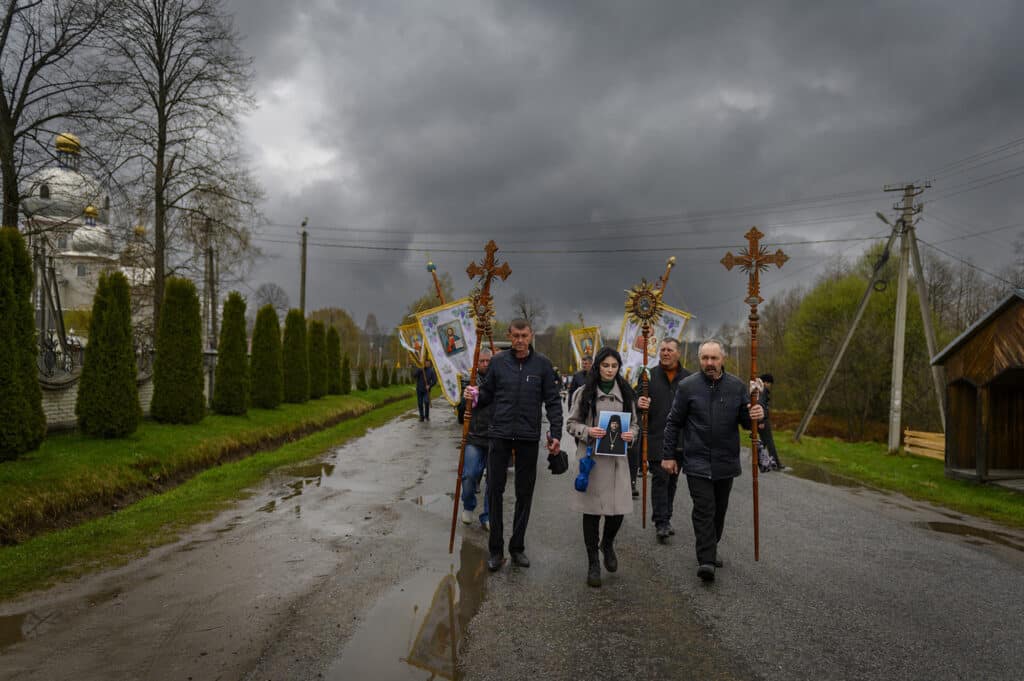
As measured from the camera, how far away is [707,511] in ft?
18.9

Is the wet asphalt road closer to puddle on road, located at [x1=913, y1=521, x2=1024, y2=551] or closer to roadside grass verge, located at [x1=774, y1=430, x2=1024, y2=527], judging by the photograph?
puddle on road, located at [x1=913, y1=521, x2=1024, y2=551]

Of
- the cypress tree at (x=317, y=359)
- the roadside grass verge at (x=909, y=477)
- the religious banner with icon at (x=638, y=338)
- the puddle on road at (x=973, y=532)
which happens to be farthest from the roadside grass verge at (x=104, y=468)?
the roadside grass verge at (x=909, y=477)

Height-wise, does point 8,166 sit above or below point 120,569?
above

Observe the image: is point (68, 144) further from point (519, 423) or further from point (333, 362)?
point (333, 362)

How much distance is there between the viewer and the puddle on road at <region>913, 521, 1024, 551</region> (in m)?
7.42

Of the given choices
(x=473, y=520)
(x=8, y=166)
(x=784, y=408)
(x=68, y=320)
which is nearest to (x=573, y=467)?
(x=473, y=520)

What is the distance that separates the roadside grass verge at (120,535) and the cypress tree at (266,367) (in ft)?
32.1

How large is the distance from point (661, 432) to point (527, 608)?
3467 mm

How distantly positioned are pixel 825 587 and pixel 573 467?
23.5 ft

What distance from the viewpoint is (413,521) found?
7734 millimetres

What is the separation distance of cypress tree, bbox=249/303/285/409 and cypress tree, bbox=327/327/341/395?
367 inches

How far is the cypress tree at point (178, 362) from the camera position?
575 inches

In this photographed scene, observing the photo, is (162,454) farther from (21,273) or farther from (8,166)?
(8,166)

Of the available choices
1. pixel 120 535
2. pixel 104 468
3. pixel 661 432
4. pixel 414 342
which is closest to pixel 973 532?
pixel 661 432
